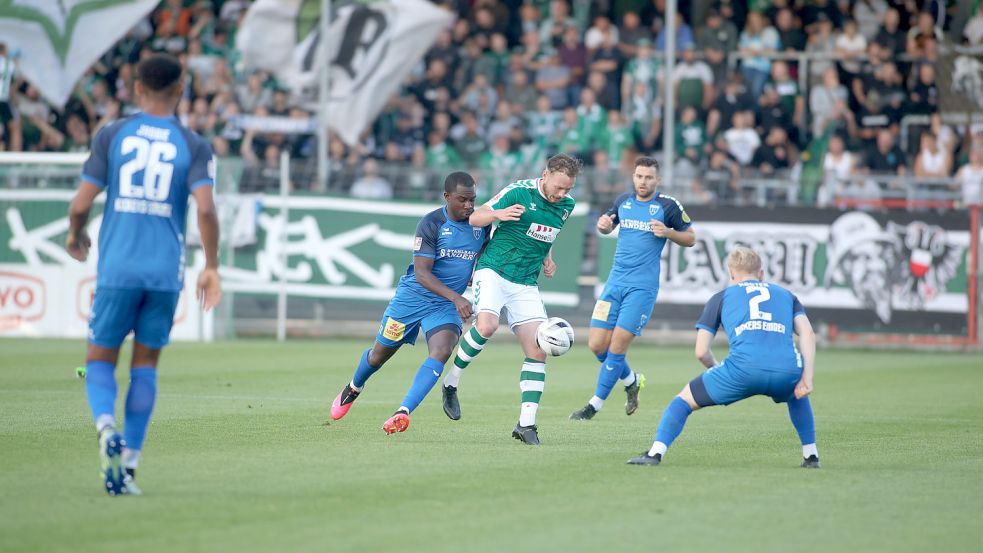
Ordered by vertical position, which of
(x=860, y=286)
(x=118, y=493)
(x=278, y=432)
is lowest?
(x=860, y=286)

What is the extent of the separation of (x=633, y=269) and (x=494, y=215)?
9.23 feet

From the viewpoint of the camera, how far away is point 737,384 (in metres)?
8.40

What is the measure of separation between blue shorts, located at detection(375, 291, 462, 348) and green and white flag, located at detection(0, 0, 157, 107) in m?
13.1

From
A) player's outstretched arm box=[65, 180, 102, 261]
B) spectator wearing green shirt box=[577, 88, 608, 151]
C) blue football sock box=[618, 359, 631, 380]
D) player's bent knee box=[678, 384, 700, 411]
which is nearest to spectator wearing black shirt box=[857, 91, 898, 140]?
spectator wearing green shirt box=[577, 88, 608, 151]


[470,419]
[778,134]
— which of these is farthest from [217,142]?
[470,419]

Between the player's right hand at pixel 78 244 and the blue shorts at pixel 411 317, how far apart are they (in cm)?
359

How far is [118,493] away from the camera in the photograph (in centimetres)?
699

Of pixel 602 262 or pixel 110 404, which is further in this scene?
pixel 602 262

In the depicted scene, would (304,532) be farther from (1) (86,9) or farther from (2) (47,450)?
(1) (86,9)

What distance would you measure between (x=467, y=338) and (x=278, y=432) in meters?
1.63

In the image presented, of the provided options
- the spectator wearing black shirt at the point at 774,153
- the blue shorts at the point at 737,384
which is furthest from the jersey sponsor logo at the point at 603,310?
the spectator wearing black shirt at the point at 774,153

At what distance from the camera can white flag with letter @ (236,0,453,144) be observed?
2319cm

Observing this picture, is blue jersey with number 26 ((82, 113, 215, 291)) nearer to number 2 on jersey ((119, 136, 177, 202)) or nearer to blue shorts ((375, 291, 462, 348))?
number 2 on jersey ((119, 136, 177, 202))

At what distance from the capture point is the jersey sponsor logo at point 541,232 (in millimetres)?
10531
